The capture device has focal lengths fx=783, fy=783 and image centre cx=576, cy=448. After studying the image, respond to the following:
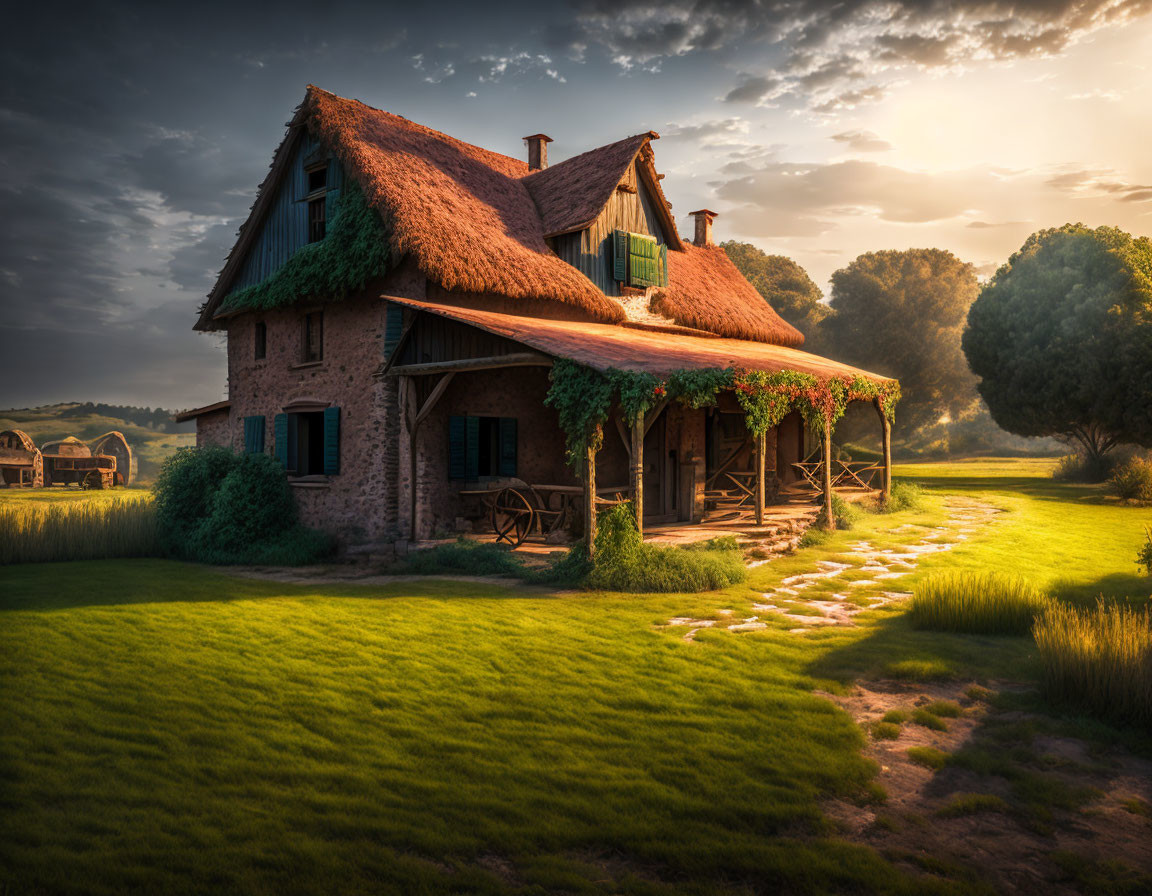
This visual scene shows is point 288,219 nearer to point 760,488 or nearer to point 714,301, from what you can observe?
point 714,301

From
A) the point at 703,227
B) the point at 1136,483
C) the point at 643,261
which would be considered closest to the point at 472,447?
the point at 643,261

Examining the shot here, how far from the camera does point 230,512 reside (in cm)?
1548

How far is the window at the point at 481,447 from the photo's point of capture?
1478cm

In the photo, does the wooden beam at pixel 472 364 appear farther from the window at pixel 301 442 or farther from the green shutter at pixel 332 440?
the window at pixel 301 442

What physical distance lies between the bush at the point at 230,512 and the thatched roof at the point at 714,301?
981cm

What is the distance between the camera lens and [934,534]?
53.6 ft

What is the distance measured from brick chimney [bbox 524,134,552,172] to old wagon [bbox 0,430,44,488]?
88.2 ft

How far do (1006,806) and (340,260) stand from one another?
14113mm

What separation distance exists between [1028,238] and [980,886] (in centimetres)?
3364

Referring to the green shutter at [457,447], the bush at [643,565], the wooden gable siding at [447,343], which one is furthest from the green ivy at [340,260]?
the bush at [643,565]

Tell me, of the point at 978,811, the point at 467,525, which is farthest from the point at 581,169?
the point at 978,811

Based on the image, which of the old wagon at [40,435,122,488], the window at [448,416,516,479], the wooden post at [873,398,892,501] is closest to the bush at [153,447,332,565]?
the window at [448,416,516,479]

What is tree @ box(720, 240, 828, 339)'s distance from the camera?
5097cm

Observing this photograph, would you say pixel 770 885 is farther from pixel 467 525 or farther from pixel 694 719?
pixel 467 525
